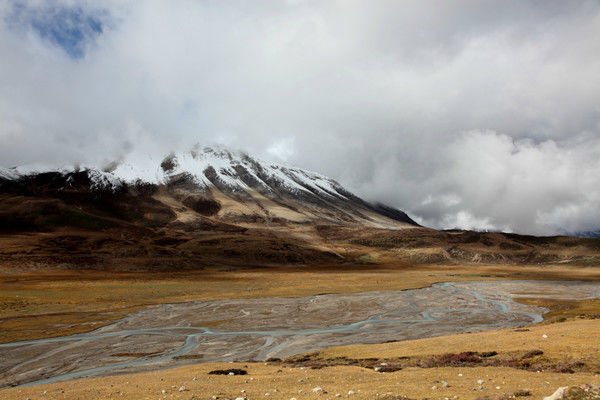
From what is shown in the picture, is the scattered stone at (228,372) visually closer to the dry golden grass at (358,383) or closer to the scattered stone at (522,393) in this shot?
the dry golden grass at (358,383)

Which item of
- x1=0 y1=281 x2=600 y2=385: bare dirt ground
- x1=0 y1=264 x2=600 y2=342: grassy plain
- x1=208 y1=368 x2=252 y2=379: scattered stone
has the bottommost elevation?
x1=0 y1=281 x2=600 y2=385: bare dirt ground

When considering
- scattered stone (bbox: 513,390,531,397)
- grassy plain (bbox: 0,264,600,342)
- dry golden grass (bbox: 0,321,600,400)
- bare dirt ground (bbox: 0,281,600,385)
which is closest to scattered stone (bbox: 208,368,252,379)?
dry golden grass (bbox: 0,321,600,400)

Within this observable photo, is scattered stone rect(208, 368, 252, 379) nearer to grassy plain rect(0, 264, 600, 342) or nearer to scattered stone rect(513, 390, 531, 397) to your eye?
scattered stone rect(513, 390, 531, 397)

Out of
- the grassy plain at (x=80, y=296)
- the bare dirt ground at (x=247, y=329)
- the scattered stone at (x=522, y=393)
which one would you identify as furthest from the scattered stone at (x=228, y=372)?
the grassy plain at (x=80, y=296)

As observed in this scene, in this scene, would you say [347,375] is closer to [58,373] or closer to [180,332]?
[58,373]

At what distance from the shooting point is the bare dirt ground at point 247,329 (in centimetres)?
4153

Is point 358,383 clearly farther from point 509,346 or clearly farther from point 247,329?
point 247,329

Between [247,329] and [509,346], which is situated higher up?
[509,346]

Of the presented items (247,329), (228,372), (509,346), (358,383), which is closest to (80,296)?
(247,329)

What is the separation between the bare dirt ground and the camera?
136 feet

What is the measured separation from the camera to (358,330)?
56375mm

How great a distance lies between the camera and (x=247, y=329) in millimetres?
58219

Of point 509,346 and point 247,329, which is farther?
point 247,329

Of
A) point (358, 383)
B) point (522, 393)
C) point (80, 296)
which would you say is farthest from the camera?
point (80, 296)
